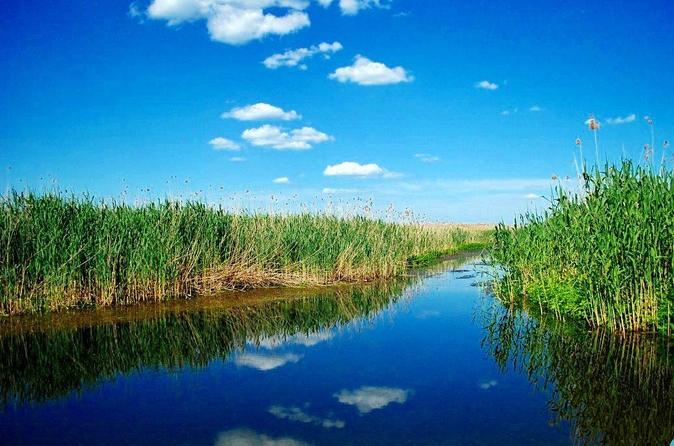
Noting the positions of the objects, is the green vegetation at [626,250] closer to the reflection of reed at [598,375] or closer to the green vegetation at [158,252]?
the reflection of reed at [598,375]

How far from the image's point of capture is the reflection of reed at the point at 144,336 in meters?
6.27

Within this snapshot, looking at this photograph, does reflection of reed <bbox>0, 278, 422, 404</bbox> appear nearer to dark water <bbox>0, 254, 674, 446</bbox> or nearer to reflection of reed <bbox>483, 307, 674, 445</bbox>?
dark water <bbox>0, 254, 674, 446</bbox>

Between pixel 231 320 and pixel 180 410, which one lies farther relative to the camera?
pixel 231 320

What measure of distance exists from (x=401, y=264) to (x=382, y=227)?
6.39ft

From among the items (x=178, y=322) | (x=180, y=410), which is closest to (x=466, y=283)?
(x=178, y=322)

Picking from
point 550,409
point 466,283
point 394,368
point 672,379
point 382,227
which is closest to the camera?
point 550,409

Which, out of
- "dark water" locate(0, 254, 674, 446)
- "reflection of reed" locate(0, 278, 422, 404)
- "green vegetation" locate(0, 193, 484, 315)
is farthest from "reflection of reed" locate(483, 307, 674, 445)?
"green vegetation" locate(0, 193, 484, 315)

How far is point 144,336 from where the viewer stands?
26.3ft

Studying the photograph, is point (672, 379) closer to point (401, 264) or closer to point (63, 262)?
point (63, 262)

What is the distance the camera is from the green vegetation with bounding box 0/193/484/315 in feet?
30.5

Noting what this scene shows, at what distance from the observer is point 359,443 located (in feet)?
14.0

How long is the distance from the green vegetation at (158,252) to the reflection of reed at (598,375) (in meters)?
6.67

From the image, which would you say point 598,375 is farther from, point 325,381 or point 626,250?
point 325,381

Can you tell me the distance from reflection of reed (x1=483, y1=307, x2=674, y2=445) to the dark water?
2 cm
